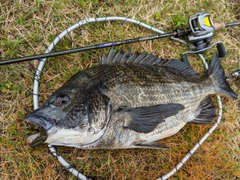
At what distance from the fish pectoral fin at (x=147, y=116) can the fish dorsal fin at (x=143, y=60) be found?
0.56 metres

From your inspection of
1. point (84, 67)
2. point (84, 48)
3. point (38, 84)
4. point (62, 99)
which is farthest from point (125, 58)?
point (38, 84)

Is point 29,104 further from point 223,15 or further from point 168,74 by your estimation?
point 223,15

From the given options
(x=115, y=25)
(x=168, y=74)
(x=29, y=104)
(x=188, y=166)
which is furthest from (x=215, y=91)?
(x=29, y=104)

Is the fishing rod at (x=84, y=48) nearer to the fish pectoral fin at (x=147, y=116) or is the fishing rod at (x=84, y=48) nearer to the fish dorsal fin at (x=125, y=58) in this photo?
the fish dorsal fin at (x=125, y=58)

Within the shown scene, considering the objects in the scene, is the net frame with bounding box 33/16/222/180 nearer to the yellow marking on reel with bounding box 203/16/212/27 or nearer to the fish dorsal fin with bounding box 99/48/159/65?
the yellow marking on reel with bounding box 203/16/212/27

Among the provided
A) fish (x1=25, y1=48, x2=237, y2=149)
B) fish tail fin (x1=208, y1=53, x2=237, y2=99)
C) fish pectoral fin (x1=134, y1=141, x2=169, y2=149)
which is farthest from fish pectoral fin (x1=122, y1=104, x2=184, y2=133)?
fish tail fin (x1=208, y1=53, x2=237, y2=99)

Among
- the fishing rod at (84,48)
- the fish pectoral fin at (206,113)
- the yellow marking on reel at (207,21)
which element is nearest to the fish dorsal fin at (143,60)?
the fishing rod at (84,48)

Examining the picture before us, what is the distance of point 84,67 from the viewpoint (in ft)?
10.4

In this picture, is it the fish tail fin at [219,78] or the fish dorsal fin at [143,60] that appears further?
the fish tail fin at [219,78]

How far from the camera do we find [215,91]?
3.14 meters

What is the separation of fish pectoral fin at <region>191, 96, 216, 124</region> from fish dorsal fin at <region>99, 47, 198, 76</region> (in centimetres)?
35

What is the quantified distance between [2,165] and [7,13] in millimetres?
1683

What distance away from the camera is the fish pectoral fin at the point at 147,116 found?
2516mm

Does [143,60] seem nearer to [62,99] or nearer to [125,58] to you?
[125,58]
